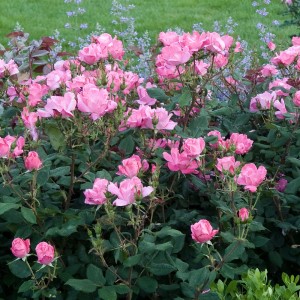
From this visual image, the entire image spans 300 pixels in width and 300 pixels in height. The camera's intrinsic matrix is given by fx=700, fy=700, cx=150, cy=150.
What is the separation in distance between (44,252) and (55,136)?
1.20 feet

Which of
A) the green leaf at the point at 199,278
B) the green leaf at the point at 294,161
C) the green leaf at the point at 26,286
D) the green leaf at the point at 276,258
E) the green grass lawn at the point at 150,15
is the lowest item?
the green grass lawn at the point at 150,15

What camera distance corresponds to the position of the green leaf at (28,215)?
1839 millimetres

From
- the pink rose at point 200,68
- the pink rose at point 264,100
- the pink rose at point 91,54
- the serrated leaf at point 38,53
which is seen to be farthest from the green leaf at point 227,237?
the serrated leaf at point 38,53

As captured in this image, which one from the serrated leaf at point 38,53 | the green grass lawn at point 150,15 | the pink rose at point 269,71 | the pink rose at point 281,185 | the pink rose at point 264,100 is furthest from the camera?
the green grass lawn at point 150,15

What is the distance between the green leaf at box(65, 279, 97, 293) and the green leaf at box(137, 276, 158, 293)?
0.43 feet

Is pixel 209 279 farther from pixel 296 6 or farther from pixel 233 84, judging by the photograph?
pixel 296 6

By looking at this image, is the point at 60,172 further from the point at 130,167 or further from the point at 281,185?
the point at 281,185

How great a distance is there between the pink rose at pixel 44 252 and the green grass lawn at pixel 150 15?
17.2 ft

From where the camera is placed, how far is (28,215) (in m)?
1.84

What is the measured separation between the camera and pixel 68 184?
2.03 metres

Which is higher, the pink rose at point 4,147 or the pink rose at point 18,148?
the pink rose at point 4,147

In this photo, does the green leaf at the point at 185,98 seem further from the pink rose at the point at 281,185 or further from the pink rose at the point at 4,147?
the pink rose at the point at 4,147

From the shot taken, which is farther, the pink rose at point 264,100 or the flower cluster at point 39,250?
the pink rose at point 264,100

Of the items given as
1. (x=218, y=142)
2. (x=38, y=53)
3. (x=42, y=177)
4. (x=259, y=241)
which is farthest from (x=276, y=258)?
(x=38, y=53)
